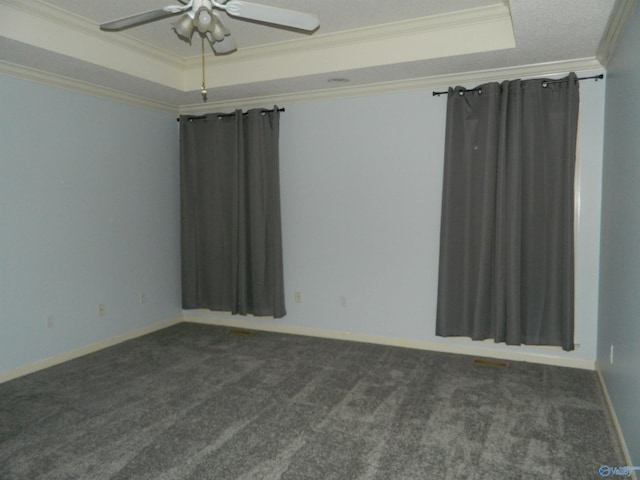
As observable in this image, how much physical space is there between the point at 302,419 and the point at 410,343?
1.70 m

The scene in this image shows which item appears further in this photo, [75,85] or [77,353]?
[77,353]

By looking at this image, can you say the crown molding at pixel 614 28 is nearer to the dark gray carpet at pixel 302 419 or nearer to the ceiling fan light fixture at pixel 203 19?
the ceiling fan light fixture at pixel 203 19

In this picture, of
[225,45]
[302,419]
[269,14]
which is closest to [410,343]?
[302,419]

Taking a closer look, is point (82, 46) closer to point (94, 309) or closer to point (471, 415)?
point (94, 309)

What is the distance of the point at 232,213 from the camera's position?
15.8 feet

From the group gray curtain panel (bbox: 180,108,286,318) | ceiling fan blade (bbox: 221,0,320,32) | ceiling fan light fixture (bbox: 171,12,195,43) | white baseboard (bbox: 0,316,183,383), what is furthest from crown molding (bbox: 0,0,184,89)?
white baseboard (bbox: 0,316,183,383)

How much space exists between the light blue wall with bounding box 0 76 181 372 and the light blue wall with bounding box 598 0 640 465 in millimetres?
4119

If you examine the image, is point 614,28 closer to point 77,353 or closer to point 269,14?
point 269,14

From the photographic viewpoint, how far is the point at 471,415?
9.45 feet

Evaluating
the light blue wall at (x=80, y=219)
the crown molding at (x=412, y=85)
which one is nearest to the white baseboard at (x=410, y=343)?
the light blue wall at (x=80, y=219)

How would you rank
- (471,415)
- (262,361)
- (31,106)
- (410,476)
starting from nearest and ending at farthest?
(410,476)
(471,415)
(31,106)
(262,361)

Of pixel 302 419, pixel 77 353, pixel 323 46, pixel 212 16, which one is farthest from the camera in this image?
pixel 77 353

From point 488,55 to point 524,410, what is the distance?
2491 mm

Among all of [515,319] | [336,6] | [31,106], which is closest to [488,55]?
[336,6]
